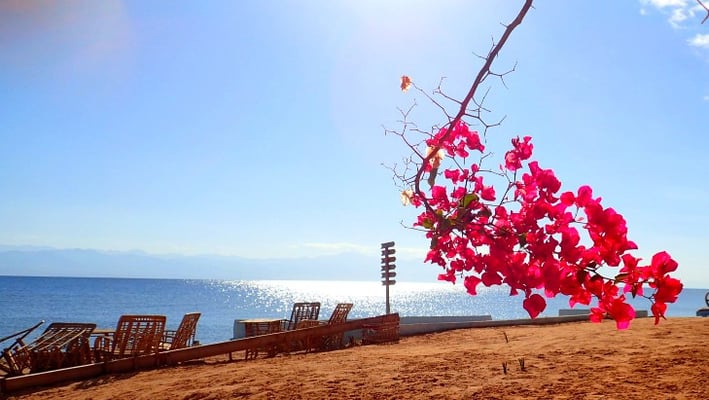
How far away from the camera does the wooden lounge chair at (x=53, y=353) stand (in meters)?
12.3

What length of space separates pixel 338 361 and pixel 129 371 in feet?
14.3

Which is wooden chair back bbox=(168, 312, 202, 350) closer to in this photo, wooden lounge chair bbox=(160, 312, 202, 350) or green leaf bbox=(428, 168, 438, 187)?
wooden lounge chair bbox=(160, 312, 202, 350)

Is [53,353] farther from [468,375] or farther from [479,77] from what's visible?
[479,77]

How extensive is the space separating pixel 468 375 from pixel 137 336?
7.87 metres

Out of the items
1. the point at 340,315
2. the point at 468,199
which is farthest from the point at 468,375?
the point at 340,315

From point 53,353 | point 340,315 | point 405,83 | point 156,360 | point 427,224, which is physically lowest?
point 156,360

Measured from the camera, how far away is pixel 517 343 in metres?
12.6

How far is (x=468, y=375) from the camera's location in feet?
29.0

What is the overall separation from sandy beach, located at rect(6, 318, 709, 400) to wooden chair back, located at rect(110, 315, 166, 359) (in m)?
1.29

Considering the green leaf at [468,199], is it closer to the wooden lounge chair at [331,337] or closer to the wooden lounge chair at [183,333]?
the wooden lounge chair at [183,333]

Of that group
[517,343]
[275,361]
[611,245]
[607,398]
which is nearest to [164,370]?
[275,361]

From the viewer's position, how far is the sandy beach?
7719mm

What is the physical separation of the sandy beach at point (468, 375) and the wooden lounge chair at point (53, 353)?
162 centimetres

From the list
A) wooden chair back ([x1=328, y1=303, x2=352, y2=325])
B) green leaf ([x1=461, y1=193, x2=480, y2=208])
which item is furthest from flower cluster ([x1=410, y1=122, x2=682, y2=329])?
wooden chair back ([x1=328, y1=303, x2=352, y2=325])
